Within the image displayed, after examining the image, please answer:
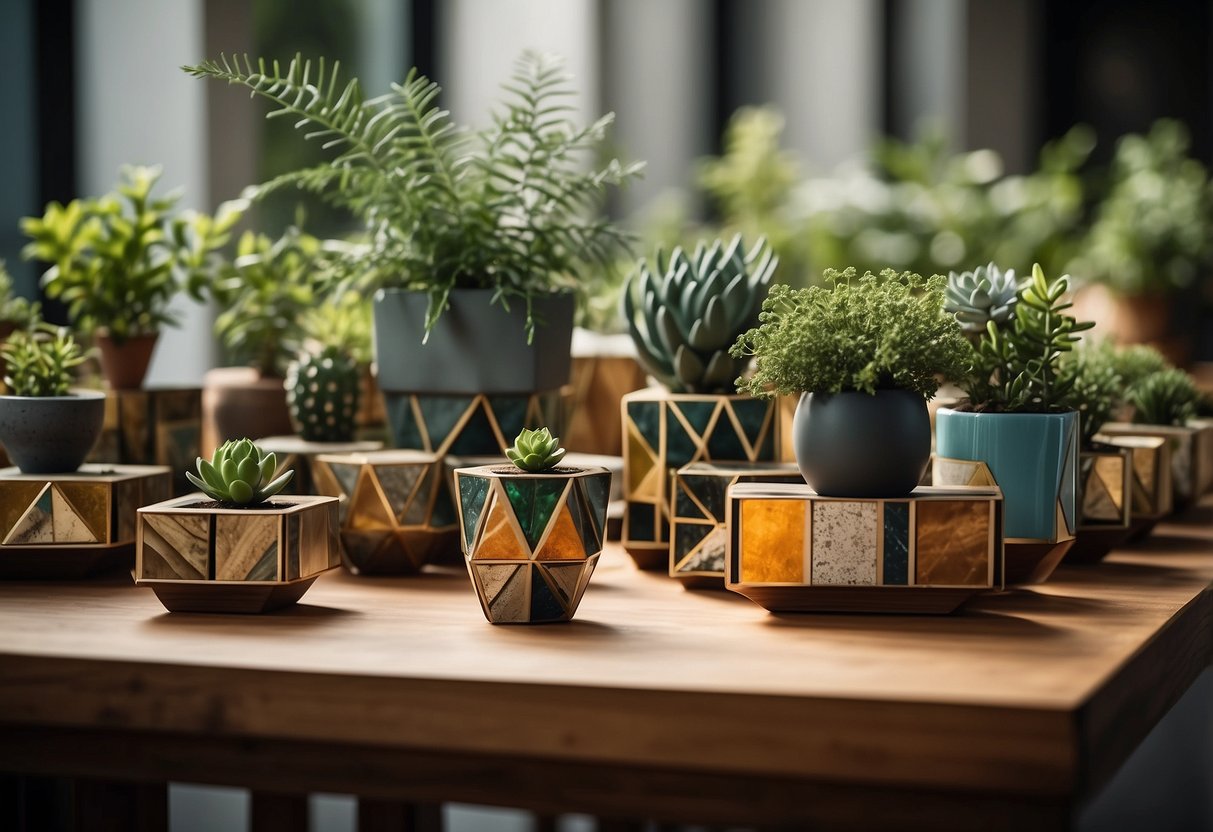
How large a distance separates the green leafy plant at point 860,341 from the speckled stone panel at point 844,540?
85 millimetres

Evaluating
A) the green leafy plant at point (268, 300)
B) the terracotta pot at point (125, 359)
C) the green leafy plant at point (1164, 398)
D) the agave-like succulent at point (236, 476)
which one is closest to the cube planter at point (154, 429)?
the terracotta pot at point (125, 359)

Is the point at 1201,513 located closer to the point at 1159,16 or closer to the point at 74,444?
the point at 74,444

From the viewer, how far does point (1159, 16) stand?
3416 millimetres

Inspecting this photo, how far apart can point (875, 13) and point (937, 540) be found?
129 inches

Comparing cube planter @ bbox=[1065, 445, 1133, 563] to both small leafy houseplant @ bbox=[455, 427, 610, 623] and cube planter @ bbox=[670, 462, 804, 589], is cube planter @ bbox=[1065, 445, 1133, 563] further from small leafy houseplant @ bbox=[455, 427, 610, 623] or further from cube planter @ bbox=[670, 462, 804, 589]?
small leafy houseplant @ bbox=[455, 427, 610, 623]

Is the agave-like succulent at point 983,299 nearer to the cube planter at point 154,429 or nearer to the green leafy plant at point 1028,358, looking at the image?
the green leafy plant at point 1028,358

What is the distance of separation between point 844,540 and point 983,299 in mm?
294

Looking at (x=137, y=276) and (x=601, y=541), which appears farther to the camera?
(x=137, y=276)

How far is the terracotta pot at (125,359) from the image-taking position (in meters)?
1.38

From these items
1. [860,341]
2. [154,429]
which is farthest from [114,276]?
[860,341]

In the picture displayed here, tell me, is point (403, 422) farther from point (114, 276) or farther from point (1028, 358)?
point (1028, 358)

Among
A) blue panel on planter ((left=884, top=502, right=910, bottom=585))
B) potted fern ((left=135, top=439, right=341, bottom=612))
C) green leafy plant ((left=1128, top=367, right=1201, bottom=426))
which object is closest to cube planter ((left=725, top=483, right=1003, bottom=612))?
blue panel on planter ((left=884, top=502, right=910, bottom=585))

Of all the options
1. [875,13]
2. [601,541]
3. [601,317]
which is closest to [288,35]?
[601,317]

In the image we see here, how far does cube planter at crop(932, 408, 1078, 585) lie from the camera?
40.7 inches
